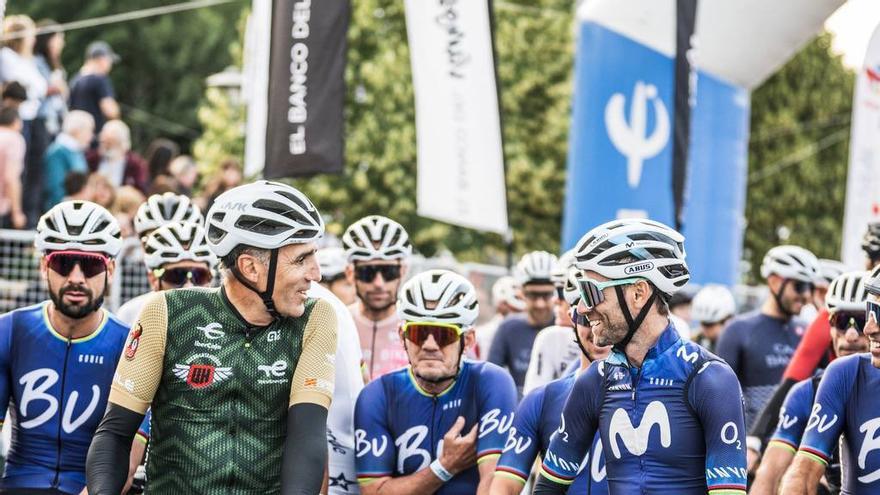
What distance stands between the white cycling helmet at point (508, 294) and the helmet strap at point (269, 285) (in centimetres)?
882

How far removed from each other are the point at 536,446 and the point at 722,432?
6.18 ft

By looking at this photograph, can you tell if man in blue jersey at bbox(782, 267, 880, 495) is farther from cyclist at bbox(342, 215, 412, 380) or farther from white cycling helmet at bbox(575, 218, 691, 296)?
cyclist at bbox(342, 215, 412, 380)

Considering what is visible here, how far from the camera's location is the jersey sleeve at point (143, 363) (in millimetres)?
4910

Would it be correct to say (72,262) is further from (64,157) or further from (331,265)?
(64,157)

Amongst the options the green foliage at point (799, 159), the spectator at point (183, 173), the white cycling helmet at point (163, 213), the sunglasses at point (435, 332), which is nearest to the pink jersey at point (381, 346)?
the white cycling helmet at point (163, 213)

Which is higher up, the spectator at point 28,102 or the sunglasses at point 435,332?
the spectator at point 28,102

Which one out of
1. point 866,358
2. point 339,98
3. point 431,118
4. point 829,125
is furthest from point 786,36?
point 829,125

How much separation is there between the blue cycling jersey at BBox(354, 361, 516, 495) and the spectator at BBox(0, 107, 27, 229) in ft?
23.1

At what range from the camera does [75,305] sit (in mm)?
6688

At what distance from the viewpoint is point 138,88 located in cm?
4447

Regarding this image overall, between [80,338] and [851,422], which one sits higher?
[80,338]

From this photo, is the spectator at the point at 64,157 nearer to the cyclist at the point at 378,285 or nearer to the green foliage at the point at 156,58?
the cyclist at the point at 378,285

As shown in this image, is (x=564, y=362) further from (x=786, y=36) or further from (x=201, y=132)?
(x=201, y=132)

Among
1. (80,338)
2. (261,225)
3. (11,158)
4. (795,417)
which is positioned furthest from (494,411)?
(11,158)
